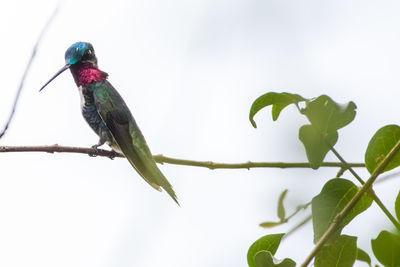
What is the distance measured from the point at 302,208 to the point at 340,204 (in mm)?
219

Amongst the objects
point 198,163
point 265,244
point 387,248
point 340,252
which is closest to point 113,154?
point 198,163

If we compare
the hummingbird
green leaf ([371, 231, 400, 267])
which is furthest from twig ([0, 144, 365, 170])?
the hummingbird

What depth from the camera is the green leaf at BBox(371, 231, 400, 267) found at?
1200 millimetres

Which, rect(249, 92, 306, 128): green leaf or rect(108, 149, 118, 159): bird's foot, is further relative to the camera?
rect(108, 149, 118, 159): bird's foot

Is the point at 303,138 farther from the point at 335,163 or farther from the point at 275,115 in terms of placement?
the point at 335,163

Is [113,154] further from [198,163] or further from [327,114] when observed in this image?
[327,114]

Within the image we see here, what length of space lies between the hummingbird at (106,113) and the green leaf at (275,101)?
6.41ft

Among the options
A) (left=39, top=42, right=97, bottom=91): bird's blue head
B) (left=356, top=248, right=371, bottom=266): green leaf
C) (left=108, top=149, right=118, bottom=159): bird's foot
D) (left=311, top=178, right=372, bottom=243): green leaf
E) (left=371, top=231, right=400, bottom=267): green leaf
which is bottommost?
(left=356, top=248, right=371, bottom=266): green leaf

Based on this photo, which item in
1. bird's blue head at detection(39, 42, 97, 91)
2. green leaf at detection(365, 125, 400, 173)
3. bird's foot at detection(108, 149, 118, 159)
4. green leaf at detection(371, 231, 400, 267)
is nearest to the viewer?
green leaf at detection(371, 231, 400, 267)

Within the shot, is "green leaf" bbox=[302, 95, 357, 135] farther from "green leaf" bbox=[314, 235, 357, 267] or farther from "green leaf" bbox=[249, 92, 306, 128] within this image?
"green leaf" bbox=[314, 235, 357, 267]

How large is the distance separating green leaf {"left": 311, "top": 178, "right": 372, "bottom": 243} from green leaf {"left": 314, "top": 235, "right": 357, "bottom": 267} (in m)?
0.06

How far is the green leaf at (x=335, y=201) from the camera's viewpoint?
1.47 meters

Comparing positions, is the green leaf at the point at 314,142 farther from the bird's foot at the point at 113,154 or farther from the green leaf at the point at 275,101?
the bird's foot at the point at 113,154

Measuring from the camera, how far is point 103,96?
4.95 meters
